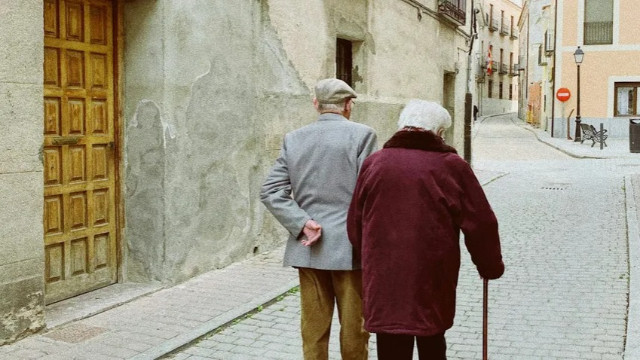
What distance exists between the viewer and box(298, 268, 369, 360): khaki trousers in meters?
3.82

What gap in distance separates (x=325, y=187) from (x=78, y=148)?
315 cm

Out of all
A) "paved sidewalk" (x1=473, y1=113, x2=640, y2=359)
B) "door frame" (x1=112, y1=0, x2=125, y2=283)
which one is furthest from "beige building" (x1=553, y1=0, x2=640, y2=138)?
"door frame" (x1=112, y1=0, x2=125, y2=283)

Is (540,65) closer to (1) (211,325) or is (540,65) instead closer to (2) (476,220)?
(1) (211,325)

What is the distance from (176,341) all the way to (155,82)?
8.23 ft

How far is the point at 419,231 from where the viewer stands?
3191 millimetres

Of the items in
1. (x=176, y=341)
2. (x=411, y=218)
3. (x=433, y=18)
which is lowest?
(x=176, y=341)

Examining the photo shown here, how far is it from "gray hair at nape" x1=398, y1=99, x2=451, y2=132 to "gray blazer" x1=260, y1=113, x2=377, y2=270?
522 mm

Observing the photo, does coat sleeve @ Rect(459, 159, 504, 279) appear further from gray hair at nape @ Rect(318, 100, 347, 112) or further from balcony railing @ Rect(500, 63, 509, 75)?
balcony railing @ Rect(500, 63, 509, 75)

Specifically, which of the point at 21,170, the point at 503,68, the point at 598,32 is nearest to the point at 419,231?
the point at 21,170

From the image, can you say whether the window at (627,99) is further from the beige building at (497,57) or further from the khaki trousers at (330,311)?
the khaki trousers at (330,311)

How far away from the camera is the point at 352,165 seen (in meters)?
3.77

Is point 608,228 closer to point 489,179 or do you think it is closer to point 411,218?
point 489,179

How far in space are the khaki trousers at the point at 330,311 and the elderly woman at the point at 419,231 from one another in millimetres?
508

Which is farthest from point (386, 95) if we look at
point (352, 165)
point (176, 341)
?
point (352, 165)
